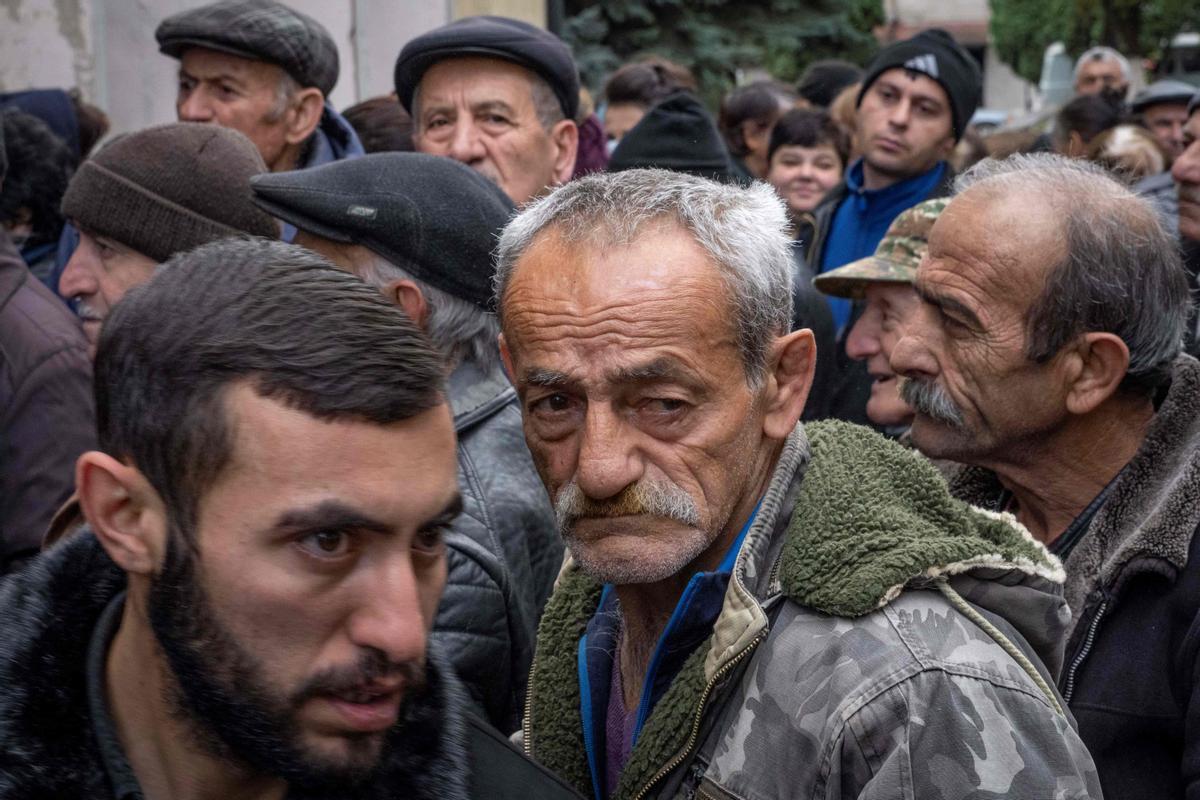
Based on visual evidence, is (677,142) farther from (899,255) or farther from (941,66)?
(899,255)

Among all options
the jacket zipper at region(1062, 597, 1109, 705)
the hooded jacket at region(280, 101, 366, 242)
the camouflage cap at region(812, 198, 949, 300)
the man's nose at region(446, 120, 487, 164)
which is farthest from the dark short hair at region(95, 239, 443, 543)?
the hooded jacket at region(280, 101, 366, 242)

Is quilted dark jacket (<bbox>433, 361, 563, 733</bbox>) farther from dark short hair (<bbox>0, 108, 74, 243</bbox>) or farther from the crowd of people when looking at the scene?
dark short hair (<bbox>0, 108, 74, 243</bbox>)

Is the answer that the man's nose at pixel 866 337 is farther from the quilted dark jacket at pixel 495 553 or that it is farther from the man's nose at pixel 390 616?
the man's nose at pixel 390 616

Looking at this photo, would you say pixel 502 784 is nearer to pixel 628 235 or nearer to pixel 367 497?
pixel 367 497

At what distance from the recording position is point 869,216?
20.6 ft

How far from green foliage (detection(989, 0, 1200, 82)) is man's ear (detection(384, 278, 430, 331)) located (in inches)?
1024

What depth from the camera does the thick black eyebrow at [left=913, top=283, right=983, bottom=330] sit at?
10.4ft

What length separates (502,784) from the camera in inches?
81.0

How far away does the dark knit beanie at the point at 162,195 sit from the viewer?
3539 mm

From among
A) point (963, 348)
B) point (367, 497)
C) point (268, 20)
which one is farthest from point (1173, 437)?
point (268, 20)

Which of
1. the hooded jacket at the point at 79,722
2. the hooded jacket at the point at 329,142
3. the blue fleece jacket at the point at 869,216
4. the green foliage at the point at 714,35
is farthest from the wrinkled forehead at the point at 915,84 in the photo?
the green foliage at the point at 714,35

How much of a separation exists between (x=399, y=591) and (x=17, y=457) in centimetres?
201

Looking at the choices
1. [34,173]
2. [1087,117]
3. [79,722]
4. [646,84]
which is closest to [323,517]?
[79,722]

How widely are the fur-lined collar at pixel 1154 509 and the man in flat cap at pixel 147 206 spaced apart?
2.16 meters
